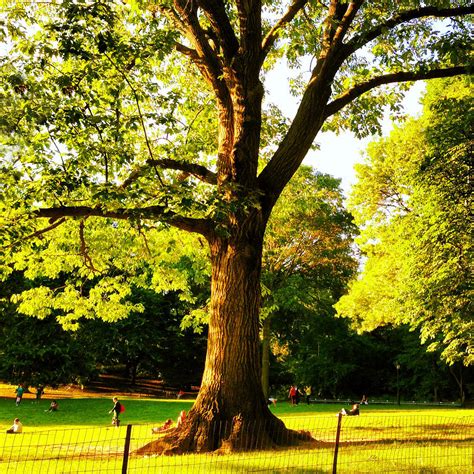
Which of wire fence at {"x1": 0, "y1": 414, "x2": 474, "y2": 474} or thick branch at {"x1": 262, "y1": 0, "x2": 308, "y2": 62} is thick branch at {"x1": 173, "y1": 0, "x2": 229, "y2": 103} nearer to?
thick branch at {"x1": 262, "y1": 0, "x2": 308, "y2": 62}

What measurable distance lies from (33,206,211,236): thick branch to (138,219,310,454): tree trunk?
1.54ft

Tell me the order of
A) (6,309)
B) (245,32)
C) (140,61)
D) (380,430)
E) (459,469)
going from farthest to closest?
(6,309), (380,430), (245,32), (140,61), (459,469)

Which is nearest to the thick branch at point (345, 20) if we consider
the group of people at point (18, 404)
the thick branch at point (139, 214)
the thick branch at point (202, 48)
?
the thick branch at point (202, 48)

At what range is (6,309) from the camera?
37531mm

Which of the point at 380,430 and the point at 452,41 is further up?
the point at 452,41

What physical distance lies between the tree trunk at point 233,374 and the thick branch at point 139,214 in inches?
18.5

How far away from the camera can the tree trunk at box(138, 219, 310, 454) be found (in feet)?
32.9

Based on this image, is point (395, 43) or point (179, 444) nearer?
point (179, 444)

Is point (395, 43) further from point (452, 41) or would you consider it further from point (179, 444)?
point (179, 444)

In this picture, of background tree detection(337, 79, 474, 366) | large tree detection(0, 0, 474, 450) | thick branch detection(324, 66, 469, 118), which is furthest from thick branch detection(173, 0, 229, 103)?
background tree detection(337, 79, 474, 366)

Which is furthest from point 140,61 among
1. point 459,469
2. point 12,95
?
point 459,469

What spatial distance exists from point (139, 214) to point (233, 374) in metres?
3.39

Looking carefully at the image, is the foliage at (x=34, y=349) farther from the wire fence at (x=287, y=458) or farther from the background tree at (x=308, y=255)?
the wire fence at (x=287, y=458)

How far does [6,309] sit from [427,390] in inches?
1258
